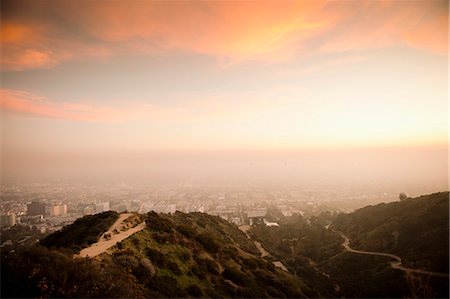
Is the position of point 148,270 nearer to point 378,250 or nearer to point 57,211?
point 378,250

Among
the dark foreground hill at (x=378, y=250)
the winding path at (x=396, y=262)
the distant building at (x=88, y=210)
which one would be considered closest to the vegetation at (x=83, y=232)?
the dark foreground hill at (x=378, y=250)

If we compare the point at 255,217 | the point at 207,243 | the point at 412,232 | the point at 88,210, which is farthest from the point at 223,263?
the point at 88,210

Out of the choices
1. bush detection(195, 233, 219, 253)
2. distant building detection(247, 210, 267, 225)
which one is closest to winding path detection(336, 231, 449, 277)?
bush detection(195, 233, 219, 253)

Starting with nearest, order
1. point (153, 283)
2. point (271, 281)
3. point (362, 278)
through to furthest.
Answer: point (153, 283) → point (271, 281) → point (362, 278)

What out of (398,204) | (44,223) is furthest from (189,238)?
(44,223)

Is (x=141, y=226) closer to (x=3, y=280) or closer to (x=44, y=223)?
(x=3, y=280)

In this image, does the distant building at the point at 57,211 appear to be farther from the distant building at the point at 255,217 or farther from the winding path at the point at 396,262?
the winding path at the point at 396,262
